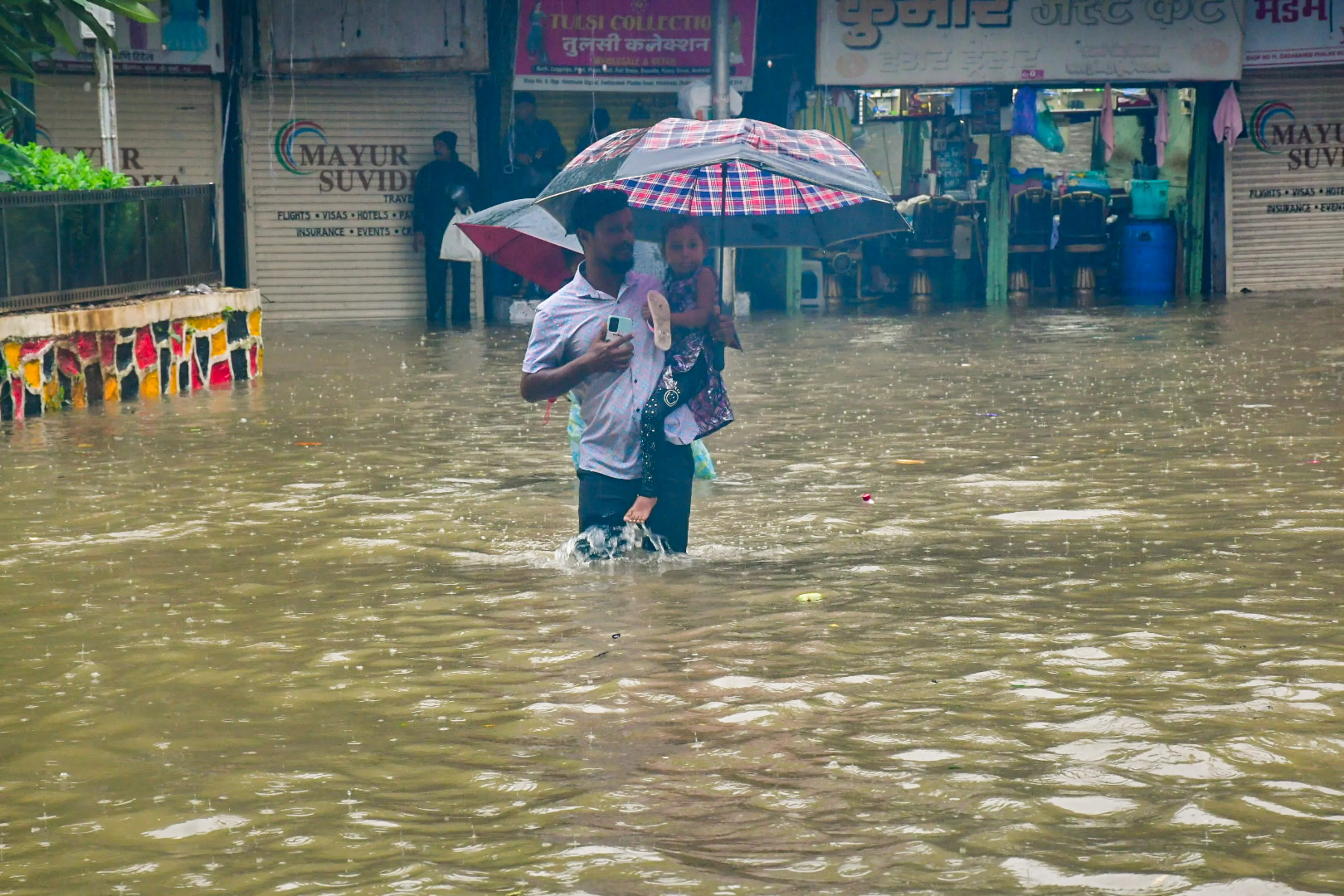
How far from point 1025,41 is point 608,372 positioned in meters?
16.3

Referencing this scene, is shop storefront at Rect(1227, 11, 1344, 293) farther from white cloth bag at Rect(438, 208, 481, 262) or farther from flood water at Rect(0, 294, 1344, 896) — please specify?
flood water at Rect(0, 294, 1344, 896)

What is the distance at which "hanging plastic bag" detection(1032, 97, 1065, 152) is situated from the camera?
23.4 metres

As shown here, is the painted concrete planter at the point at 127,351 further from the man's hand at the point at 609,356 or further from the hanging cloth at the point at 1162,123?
the hanging cloth at the point at 1162,123

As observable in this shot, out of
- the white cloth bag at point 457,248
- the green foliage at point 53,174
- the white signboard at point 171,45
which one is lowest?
the white cloth bag at point 457,248

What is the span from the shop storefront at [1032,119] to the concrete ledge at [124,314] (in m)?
8.98

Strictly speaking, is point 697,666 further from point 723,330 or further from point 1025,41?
point 1025,41

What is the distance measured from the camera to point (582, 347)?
677 cm

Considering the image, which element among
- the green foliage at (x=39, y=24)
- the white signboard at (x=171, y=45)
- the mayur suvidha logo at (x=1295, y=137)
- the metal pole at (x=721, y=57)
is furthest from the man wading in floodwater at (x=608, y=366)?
the mayur suvidha logo at (x=1295, y=137)

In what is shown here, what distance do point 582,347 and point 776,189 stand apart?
1.32 m

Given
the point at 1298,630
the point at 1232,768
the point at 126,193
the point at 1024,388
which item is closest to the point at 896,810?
the point at 1232,768

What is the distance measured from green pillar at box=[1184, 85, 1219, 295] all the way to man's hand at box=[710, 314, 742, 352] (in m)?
17.4

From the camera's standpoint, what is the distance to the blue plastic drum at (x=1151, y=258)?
23.1 meters

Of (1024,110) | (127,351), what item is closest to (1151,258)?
(1024,110)

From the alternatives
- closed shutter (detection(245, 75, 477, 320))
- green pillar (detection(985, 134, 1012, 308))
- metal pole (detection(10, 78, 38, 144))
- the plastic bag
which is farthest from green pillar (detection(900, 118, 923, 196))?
the plastic bag
